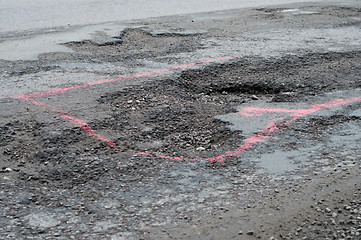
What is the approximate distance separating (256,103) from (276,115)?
1.28 ft

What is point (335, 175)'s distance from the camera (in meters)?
3.31

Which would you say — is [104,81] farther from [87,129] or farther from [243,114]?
[243,114]

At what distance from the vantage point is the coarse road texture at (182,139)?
9.27ft

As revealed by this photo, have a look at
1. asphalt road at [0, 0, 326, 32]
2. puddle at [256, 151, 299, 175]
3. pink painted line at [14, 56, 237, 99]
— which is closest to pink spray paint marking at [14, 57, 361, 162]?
pink painted line at [14, 56, 237, 99]

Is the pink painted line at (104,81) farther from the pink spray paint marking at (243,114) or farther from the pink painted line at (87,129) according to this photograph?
the pink painted line at (87,129)

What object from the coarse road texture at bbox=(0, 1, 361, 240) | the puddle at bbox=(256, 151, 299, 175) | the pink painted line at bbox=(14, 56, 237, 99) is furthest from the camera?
the pink painted line at bbox=(14, 56, 237, 99)

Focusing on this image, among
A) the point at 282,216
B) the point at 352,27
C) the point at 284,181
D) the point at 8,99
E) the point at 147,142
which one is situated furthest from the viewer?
the point at 352,27

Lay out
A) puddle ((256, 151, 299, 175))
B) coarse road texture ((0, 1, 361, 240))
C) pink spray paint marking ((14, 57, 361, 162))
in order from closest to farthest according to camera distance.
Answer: coarse road texture ((0, 1, 361, 240)), puddle ((256, 151, 299, 175)), pink spray paint marking ((14, 57, 361, 162))

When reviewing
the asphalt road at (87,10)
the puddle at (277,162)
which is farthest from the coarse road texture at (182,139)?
the asphalt road at (87,10)

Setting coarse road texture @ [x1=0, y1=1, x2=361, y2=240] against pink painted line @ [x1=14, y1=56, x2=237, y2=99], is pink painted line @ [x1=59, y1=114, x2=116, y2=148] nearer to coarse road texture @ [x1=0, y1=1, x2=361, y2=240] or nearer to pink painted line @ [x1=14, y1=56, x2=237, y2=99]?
coarse road texture @ [x1=0, y1=1, x2=361, y2=240]

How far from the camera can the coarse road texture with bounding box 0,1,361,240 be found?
2.83m

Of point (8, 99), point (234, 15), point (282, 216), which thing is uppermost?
point (234, 15)

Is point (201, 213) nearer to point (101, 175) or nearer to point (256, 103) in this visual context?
point (101, 175)

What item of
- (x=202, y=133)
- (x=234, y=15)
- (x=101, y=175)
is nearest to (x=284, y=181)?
(x=202, y=133)
